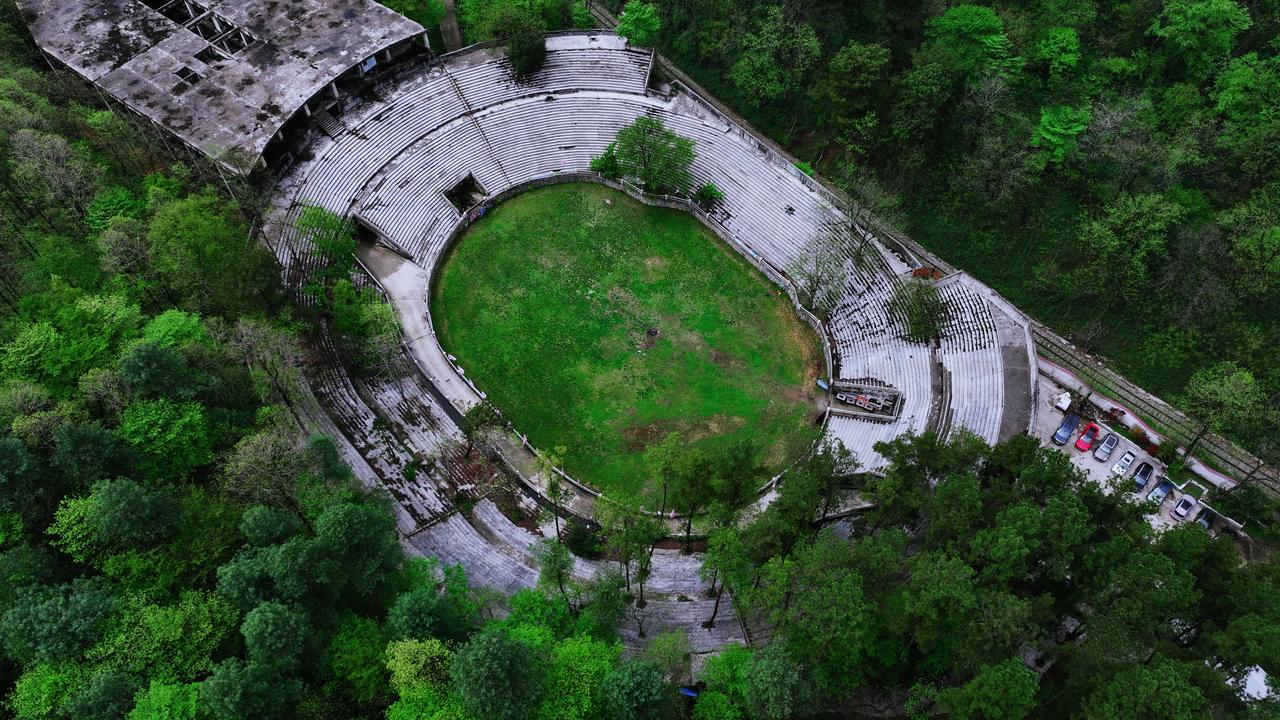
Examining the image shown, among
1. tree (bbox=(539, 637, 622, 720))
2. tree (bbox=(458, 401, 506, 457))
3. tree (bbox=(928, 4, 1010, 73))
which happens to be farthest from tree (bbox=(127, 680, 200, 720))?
tree (bbox=(928, 4, 1010, 73))

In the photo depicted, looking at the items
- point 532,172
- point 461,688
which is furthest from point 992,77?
point 461,688

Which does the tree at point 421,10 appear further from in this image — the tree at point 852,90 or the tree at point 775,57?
the tree at point 852,90

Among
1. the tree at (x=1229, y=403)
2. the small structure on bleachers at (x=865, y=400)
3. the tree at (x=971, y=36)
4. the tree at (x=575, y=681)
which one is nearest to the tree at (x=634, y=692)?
the tree at (x=575, y=681)

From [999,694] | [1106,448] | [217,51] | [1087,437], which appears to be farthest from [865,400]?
[217,51]

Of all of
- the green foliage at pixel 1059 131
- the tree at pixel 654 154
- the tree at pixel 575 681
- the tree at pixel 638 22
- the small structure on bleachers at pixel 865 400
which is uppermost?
the green foliage at pixel 1059 131

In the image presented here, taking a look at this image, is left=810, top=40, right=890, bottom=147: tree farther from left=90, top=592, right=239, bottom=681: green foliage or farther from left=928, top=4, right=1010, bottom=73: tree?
left=90, top=592, right=239, bottom=681: green foliage

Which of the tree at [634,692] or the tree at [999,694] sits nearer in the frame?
the tree at [999,694]

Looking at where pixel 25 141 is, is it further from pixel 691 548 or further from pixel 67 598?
pixel 691 548

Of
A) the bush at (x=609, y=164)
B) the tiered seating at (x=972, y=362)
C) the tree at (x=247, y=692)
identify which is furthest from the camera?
the bush at (x=609, y=164)
